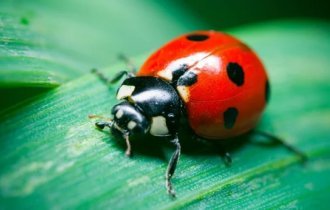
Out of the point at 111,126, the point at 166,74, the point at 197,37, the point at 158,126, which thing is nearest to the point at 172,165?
the point at 158,126

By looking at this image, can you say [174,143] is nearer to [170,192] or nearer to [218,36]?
[170,192]

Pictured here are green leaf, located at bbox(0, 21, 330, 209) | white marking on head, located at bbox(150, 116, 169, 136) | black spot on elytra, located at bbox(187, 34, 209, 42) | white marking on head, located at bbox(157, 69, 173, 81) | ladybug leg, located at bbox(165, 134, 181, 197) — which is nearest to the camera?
green leaf, located at bbox(0, 21, 330, 209)

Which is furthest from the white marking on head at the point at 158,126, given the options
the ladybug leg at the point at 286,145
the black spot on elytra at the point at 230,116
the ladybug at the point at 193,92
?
the ladybug leg at the point at 286,145

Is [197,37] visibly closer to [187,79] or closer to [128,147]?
[187,79]

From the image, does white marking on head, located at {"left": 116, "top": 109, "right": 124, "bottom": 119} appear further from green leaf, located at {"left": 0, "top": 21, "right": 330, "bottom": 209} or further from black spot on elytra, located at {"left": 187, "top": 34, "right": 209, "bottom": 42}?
black spot on elytra, located at {"left": 187, "top": 34, "right": 209, "bottom": 42}

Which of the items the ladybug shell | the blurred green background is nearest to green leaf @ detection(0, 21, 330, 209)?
the blurred green background

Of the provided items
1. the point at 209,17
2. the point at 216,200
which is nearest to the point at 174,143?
the point at 216,200
